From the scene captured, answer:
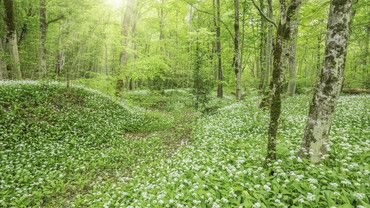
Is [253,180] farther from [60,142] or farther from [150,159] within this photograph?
[60,142]

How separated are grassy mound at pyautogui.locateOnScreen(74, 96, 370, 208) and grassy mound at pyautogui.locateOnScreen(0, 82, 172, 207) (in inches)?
62.5

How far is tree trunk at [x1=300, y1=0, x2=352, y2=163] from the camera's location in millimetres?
5297

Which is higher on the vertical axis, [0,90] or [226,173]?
[0,90]

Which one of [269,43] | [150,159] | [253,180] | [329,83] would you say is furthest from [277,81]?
[269,43]

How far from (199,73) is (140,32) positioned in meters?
30.6

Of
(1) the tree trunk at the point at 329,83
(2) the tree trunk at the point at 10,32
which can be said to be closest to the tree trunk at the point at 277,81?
(1) the tree trunk at the point at 329,83

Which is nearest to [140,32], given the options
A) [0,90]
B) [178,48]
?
[178,48]

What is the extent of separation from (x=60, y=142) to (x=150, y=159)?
180 inches

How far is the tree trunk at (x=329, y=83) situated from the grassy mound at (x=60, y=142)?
649 cm

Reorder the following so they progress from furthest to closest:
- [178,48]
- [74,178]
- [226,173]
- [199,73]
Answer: [178,48], [199,73], [74,178], [226,173]

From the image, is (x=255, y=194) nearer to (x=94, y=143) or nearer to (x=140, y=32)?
(x=94, y=143)

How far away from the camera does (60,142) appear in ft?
38.2

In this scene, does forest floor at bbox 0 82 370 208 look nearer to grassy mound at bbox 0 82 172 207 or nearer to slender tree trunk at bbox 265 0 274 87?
grassy mound at bbox 0 82 172 207

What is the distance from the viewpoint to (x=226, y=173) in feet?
20.6
